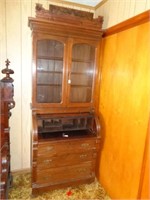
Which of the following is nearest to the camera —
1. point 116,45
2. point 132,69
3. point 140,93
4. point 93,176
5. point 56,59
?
point 140,93

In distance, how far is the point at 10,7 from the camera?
204 cm

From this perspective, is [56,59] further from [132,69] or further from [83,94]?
[132,69]

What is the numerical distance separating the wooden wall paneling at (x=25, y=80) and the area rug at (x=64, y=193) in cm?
36

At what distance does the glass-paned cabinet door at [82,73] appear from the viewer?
212cm

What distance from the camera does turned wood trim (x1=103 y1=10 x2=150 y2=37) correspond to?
145 centimetres

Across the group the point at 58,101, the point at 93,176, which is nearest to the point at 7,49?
the point at 58,101

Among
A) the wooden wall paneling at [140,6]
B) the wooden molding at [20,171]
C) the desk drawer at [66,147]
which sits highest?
the wooden wall paneling at [140,6]

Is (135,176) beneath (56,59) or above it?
beneath

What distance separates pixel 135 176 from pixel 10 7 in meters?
2.43

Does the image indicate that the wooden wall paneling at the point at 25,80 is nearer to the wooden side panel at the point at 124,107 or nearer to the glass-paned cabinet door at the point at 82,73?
the glass-paned cabinet door at the point at 82,73

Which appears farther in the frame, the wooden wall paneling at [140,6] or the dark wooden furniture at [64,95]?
the dark wooden furniture at [64,95]

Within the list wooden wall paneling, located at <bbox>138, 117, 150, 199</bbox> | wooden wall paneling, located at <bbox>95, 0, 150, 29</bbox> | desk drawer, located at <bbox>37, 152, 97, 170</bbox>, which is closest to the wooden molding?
desk drawer, located at <bbox>37, 152, 97, 170</bbox>

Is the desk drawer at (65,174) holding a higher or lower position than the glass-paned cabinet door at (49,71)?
lower

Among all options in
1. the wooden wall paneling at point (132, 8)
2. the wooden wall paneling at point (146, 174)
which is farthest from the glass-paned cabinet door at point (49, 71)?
the wooden wall paneling at point (146, 174)
